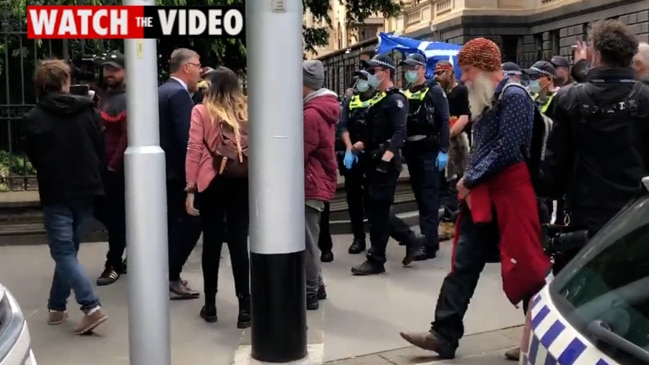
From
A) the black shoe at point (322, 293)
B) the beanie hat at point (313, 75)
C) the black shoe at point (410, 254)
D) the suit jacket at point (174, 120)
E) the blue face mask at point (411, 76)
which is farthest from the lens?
the blue face mask at point (411, 76)

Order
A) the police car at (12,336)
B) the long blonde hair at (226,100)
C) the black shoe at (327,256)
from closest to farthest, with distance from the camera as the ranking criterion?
the police car at (12,336)
the long blonde hair at (226,100)
the black shoe at (327,256)

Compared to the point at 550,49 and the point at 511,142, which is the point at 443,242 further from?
the point at 550,49

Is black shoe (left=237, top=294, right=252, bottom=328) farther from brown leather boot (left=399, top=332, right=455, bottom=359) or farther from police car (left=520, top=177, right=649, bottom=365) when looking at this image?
police car (left=520, top=177, right=649, bottom=365)

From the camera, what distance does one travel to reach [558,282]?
2543 mm

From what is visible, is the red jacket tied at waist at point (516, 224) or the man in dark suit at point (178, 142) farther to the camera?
the man in dark suit at point (178, 142)

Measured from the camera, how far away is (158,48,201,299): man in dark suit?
6.38 meters

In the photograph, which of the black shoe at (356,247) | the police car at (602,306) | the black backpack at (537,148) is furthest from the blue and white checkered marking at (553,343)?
the black shoe at (356,247)

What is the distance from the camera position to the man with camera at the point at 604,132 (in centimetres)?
427

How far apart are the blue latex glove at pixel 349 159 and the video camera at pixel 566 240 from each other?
3118 mm

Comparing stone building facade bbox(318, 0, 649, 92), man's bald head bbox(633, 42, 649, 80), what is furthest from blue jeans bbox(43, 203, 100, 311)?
stone building facade bbox(318, 0, 649, 92)

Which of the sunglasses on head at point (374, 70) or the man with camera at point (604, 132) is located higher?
the sunglasses on head at point (374, 70)

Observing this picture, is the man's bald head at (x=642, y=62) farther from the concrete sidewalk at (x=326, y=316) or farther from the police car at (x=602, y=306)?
the police car at (x=602, y=306)

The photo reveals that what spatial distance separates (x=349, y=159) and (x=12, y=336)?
16.5 ft

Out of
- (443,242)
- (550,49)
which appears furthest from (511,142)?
(550,49)
